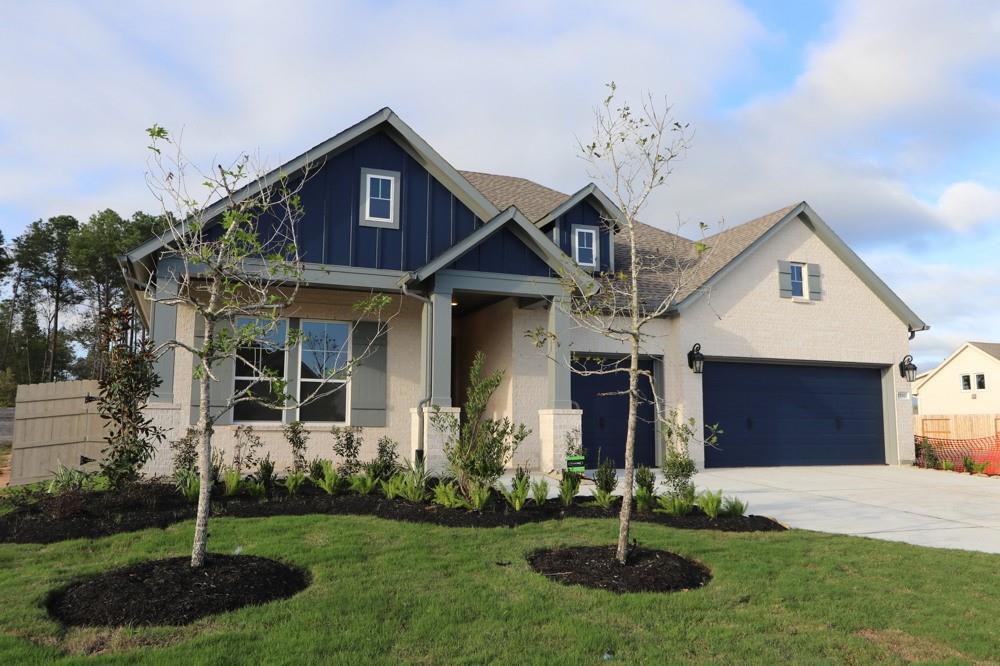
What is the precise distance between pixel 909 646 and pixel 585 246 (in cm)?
1135

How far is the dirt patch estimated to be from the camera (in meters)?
4.44

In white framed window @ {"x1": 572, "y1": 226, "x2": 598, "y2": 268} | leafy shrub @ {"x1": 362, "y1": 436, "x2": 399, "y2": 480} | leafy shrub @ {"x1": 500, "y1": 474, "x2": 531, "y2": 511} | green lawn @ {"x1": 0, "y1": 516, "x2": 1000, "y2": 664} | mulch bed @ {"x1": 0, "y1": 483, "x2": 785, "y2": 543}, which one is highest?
white framed window @ {"x1": 572, "y1": 226, "x2": 598, "y2": 268}

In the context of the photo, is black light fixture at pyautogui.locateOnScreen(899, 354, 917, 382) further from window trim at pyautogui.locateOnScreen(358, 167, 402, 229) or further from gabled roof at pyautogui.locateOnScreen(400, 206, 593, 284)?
window trim at pyautogui.locateOnScreen(358, 167, 402, 229)

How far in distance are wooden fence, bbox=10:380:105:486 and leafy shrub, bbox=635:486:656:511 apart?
8.98m

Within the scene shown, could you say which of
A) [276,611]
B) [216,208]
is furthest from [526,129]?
[276,611]

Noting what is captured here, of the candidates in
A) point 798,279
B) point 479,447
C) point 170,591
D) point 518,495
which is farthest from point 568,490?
point 798,279

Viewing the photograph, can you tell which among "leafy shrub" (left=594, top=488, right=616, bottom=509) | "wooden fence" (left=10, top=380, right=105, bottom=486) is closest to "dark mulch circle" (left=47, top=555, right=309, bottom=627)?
"leafy shrub" (left=594, top=488, right=616, bottom=509)

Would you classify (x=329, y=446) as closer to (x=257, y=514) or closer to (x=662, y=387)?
(x=257, y=514)

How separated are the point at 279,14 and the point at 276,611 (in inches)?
297

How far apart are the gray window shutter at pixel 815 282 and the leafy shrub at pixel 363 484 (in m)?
11.7

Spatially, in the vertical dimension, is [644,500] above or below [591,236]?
below

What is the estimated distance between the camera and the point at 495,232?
12.4 m

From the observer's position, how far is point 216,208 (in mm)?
11062

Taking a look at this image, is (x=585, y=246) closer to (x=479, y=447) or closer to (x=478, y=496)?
(x=479, y=447)
